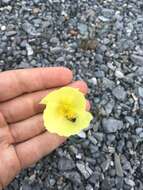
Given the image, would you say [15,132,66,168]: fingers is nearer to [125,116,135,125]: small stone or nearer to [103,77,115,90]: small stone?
[125,116,135,125]: small stone

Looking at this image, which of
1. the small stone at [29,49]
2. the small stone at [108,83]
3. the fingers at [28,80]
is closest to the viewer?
the fingers at [28,80]

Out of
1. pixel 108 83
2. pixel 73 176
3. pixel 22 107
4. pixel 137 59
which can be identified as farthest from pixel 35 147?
pixel 137 59

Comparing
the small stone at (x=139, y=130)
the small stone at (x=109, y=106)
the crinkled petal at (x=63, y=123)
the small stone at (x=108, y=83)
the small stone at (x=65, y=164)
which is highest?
the crinkled petal at (x=63, y=123)

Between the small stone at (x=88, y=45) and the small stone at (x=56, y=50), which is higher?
the small stone at (x=88, y=45)

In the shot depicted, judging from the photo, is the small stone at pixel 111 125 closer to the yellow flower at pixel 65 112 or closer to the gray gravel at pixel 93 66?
the gray gravel at pixel 93 66

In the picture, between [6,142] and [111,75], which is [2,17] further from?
[6,142]

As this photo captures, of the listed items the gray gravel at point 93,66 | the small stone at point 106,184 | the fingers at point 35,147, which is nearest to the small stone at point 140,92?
the gray gravel at point 93,66

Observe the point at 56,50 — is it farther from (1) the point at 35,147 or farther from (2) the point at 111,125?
(1) the point at 35,147
